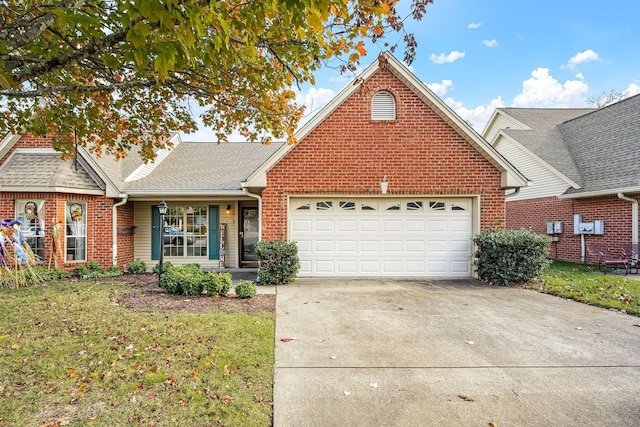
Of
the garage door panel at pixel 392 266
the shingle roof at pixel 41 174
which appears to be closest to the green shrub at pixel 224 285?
the garage door panel at pixel 392 266

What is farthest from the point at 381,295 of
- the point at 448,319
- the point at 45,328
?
the point at 45,328

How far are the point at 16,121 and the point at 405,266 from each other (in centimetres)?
956

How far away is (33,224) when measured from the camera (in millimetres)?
10742

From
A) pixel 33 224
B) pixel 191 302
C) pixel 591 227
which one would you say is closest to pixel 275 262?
pixel 191 302

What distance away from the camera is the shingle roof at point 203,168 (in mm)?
11997

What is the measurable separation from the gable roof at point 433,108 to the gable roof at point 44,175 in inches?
231

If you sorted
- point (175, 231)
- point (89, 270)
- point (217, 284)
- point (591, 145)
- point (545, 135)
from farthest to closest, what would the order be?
point (545, 135), point (591, 145), point (175, 231), point (89, 270), point (217, 284)

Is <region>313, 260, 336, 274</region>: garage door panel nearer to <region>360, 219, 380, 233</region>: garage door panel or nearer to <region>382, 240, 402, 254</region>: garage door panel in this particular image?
<region>360, 219, 380, 233</region>: garage door panel

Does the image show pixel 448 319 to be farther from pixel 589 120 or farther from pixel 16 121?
pixel 589 120

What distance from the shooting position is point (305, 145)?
376 inches

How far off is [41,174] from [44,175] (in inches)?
5.7

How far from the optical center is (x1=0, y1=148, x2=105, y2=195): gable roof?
34.4 feet

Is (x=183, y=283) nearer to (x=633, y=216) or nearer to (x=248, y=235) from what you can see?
(x=248, y=235)

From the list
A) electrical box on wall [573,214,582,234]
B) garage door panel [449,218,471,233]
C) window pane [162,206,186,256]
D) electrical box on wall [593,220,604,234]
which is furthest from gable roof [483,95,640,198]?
window pane [162,206,186,256]
